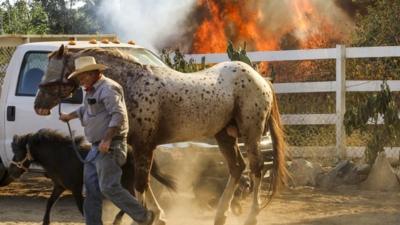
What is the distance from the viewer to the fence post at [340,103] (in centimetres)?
1466

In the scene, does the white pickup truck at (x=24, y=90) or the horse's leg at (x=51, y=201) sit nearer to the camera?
the horse's leg at (x=51, y=201)

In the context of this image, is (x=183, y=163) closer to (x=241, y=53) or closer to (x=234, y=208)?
(x=234, y=208)

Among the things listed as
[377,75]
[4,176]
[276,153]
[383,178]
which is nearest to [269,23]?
[377,75]

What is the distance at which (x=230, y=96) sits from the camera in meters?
9.43

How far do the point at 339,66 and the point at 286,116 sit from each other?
1.27m

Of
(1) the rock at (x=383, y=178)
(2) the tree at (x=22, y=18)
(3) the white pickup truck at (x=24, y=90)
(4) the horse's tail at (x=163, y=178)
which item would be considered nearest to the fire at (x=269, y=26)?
(2) the tree at (x=22, y=18)

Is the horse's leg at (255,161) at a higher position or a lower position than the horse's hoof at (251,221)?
higher

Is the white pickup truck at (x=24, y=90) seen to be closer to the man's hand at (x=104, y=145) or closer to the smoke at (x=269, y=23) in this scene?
the man's hand at (x=104, y=145)

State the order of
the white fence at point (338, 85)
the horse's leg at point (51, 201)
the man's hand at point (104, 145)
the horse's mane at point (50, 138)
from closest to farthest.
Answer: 1. the man's hand at point (104, 145)
2. the horse's leg at point (51, 201)
3. the horse's mane at point (50, 138)
4. the white fence at point (338, 85)

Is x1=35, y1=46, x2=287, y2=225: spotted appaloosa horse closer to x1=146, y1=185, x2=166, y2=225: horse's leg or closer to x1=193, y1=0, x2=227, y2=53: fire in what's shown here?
x1=146, y1=185, x2=166, y2=225: horse's leg

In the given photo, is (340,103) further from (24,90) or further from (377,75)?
(24,90)

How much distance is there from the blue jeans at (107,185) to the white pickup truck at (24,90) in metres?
3.08

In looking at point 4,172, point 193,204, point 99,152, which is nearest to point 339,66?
point 193,204

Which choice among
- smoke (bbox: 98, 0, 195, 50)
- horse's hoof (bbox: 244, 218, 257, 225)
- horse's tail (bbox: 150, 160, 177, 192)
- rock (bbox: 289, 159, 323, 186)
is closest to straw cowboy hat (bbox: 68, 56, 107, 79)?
horse's tail (bbox: 150, 160, 177, 192)
